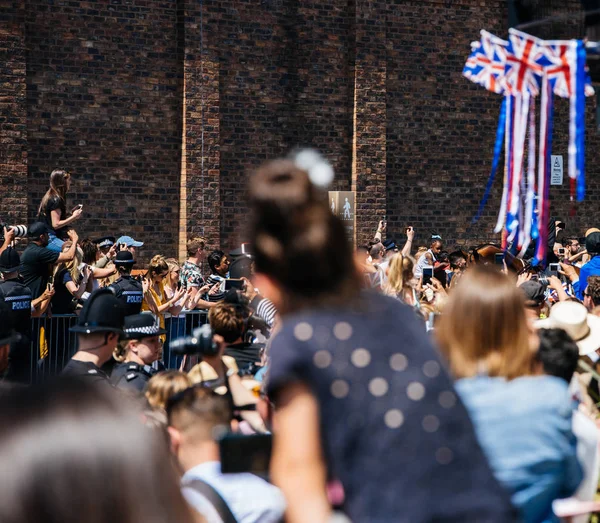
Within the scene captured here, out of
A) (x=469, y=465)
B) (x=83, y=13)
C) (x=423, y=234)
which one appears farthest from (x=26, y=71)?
(x=469, y=465)

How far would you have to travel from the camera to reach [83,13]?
14875 mm

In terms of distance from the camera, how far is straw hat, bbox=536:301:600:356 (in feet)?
17.2

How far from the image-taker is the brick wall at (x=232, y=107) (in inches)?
578

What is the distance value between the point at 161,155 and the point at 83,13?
2.49m

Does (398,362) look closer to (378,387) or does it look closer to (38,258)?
(378,387)

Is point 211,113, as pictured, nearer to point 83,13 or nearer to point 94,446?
point 83,13

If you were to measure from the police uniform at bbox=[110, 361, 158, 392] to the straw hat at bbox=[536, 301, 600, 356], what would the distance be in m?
2.30

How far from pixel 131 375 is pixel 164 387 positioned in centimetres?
121

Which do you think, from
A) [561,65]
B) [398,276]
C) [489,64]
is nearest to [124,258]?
[398,276]

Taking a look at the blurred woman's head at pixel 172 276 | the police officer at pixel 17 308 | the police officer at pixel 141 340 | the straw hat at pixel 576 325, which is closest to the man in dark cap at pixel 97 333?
the police officer at pixel 141 340

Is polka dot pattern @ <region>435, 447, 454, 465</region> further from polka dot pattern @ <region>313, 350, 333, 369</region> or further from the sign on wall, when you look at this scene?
the sign on wall

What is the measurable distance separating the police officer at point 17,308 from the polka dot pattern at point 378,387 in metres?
5.49

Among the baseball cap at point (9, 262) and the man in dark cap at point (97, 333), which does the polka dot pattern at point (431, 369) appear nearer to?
the man in dark cap at point (97, 333)

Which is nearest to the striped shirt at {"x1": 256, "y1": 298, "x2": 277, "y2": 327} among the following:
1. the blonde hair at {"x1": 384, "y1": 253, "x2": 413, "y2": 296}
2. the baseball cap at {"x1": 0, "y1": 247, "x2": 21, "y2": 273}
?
the blonde hair at {"x1": 384, "y1": 253, "x2": 413, "y2": 296}
